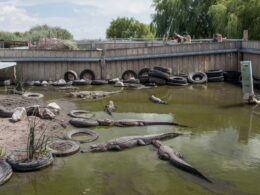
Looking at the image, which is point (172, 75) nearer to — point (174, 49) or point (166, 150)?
point (174, 49)

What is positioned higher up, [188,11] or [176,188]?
[188,11]

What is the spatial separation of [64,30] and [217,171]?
61170 millimetres

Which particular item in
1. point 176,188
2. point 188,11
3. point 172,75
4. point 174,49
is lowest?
point 176,188

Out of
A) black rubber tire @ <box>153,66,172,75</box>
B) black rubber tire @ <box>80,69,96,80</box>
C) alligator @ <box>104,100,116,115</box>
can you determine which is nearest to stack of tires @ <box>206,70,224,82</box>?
black rubber tire @ <box>153,66,172,75</box>

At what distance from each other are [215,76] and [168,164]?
1465cm

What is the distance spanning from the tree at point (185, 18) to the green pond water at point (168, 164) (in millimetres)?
20475

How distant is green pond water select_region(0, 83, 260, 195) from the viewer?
841 cm

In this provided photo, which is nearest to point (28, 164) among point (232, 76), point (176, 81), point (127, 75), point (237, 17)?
point (176, 81)

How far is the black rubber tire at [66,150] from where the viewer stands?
10219mm

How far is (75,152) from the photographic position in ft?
34.4

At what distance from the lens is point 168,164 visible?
32.0ft

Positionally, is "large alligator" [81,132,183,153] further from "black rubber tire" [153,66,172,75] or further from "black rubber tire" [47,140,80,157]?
"black rubber tire" [153,66,172,75]

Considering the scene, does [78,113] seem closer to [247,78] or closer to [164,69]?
[247,78]

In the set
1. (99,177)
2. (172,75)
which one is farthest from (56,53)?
(99,177)
